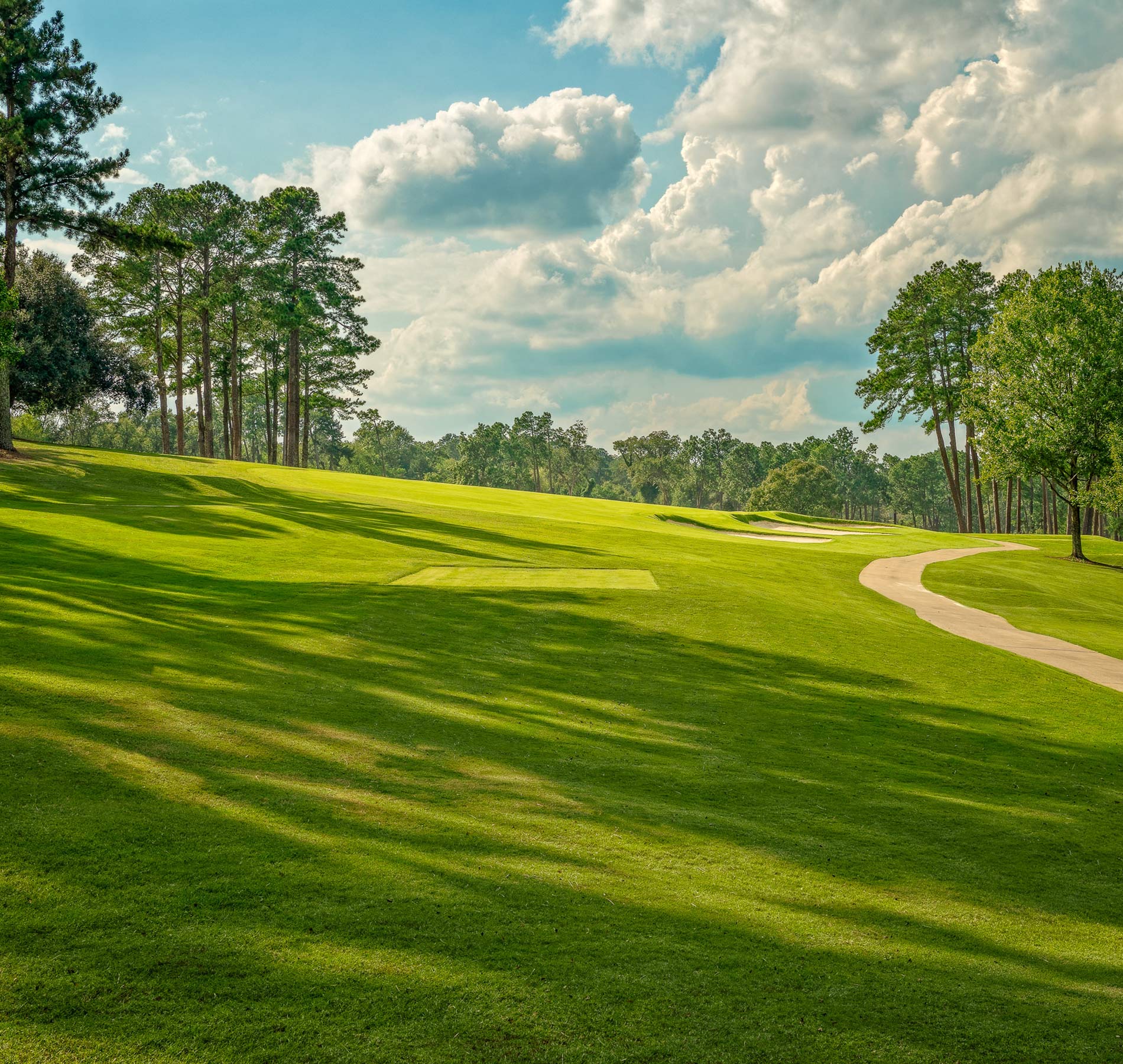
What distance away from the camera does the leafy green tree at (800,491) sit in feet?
361

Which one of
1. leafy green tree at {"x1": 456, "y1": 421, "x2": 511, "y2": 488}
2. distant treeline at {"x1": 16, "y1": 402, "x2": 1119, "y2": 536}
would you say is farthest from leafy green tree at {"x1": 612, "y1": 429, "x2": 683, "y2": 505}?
leafy green tree at {"x1": 456, "y1": 421, "x2": 511, "y2": 488}

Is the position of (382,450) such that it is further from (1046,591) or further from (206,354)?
(1046,591)

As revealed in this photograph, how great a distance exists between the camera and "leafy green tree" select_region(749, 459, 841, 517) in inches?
4333

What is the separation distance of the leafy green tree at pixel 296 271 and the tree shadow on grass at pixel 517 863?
49.7 metres

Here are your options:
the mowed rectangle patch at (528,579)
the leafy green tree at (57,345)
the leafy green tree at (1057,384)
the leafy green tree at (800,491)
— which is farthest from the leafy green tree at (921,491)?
the mowed rectangle patch at (528,579)

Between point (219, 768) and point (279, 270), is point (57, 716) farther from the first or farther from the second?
point (279, 270)

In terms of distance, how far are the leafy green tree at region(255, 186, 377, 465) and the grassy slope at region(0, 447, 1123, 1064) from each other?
46.5m

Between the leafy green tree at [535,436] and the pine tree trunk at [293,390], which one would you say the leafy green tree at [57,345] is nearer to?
the pine tree trunk at [293,390]

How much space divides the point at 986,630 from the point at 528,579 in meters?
10.2

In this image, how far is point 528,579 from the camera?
17422mm

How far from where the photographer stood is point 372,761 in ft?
23.2

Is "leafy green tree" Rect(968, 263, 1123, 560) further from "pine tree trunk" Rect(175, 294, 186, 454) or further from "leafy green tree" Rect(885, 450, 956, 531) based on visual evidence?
"leafy green tree" Rect(885, 450, 956, 531)

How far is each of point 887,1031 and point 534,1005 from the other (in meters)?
1.85

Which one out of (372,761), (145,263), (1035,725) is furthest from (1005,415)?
(145,263)
